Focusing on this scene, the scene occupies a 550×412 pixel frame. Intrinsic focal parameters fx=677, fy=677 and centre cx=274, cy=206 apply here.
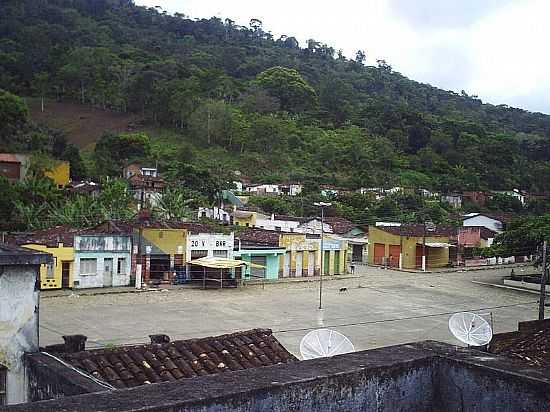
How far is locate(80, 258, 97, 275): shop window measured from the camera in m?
26.9

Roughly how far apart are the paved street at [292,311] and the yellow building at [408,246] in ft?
20.3

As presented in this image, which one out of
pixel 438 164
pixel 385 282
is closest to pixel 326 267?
pixel 385 282

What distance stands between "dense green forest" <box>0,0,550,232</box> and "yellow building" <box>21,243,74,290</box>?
1643 cm

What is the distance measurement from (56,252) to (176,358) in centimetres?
2031

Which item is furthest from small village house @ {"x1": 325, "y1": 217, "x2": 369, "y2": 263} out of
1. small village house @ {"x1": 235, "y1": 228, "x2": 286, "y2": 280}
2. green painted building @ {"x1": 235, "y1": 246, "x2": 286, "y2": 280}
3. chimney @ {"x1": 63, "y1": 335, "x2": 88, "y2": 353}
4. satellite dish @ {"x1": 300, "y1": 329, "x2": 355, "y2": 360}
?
chimney @ {"x1": 63, "y1": 335, "x2": 88, "y2": 353}

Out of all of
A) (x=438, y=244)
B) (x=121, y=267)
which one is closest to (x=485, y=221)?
(x=438, y=244)

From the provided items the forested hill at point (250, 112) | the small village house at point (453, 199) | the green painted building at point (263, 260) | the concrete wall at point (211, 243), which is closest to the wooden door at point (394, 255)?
the green painted building at point (263, 260)

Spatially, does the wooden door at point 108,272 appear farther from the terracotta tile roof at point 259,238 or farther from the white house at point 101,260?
the terracotta tile roof at point 259,238

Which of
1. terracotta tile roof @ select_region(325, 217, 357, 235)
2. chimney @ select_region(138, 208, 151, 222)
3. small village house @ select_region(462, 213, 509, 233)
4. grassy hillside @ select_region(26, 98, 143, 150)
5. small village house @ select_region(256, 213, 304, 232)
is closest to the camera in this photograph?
chimney @ select_region(138, 208, 151, 222)

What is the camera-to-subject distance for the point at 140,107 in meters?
71.6

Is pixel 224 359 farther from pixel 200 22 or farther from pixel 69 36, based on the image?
pixel 200 22

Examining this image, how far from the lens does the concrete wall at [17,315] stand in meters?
5.61

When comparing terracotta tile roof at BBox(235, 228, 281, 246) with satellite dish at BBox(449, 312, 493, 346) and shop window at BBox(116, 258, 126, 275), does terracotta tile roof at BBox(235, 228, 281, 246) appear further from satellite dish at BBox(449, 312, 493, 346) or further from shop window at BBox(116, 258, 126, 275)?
satellite dish at BBox(449, 312, 493, 346)

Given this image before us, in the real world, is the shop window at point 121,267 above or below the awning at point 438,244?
below
